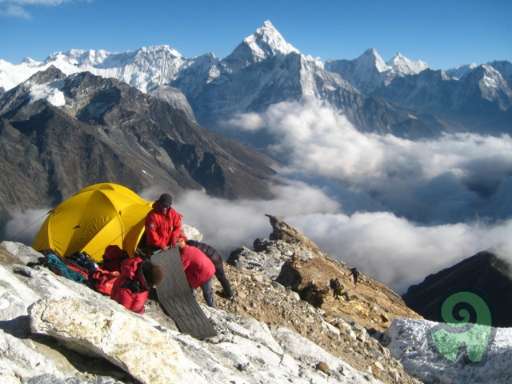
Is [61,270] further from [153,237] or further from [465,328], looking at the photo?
[465,328]

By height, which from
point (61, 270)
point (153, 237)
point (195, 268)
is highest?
point (153, 237)

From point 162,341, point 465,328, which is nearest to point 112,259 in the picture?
point 162,341

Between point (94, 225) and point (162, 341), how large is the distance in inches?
545

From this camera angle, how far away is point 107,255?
14.7 meters

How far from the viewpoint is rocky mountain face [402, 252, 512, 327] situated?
99812 millimetres

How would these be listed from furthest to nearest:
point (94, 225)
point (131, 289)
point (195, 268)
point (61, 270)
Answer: point (94, 225), point (195, 268), point (61, 270), point (131, 289)

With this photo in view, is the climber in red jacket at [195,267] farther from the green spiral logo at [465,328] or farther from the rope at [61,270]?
the green spiral logo at [465,328]

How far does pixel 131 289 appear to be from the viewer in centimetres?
1088

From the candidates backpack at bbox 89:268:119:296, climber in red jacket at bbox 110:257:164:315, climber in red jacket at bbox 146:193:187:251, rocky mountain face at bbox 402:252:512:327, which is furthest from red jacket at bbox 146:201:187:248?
rocky mountain face at bbox 402:252:512:327

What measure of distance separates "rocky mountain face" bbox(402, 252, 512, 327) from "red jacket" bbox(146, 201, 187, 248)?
88083mm

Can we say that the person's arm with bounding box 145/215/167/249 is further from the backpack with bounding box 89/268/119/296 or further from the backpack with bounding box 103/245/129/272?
the backpack with bounding box 89/268/119/296

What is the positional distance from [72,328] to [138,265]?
410 cm

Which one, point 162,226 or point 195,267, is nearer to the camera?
point 195,267

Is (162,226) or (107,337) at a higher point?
(162,226)
